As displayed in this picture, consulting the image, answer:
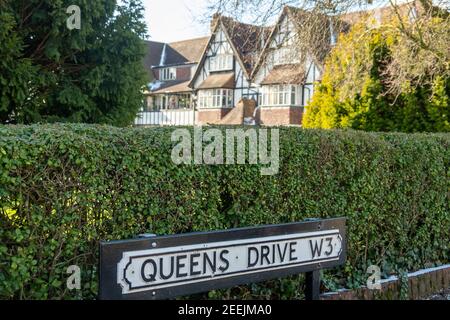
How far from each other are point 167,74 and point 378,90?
4008 centimetres

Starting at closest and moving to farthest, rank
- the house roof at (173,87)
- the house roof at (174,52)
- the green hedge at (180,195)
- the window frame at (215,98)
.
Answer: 1. the green hedge at (180,195)
2. the window frame at (215,98)
3. the house roof at (173,87)
4. the house roof at (174,52)

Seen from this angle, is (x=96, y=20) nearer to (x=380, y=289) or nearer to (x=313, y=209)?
(x=313, y=209)

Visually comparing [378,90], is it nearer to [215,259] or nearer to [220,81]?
[215,259]

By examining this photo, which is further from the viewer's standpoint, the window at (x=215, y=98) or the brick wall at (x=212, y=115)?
the brick wall at (x=212, y=115)

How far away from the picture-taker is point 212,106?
45156 millimetres

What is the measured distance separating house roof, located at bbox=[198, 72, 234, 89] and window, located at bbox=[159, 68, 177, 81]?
939cm

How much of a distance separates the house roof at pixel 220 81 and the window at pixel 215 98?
49 cm

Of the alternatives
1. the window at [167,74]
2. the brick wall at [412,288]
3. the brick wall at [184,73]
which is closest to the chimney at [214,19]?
the brick wall at [412,288]

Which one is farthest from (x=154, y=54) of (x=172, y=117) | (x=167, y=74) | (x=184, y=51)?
(x=172, y=117)

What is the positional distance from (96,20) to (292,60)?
184 inches

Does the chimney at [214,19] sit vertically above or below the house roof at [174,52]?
below

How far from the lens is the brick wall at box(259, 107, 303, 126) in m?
38.4

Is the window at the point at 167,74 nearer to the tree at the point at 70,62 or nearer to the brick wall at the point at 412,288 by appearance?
the tree at the point at 70,62

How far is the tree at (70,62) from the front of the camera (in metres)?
9.36
